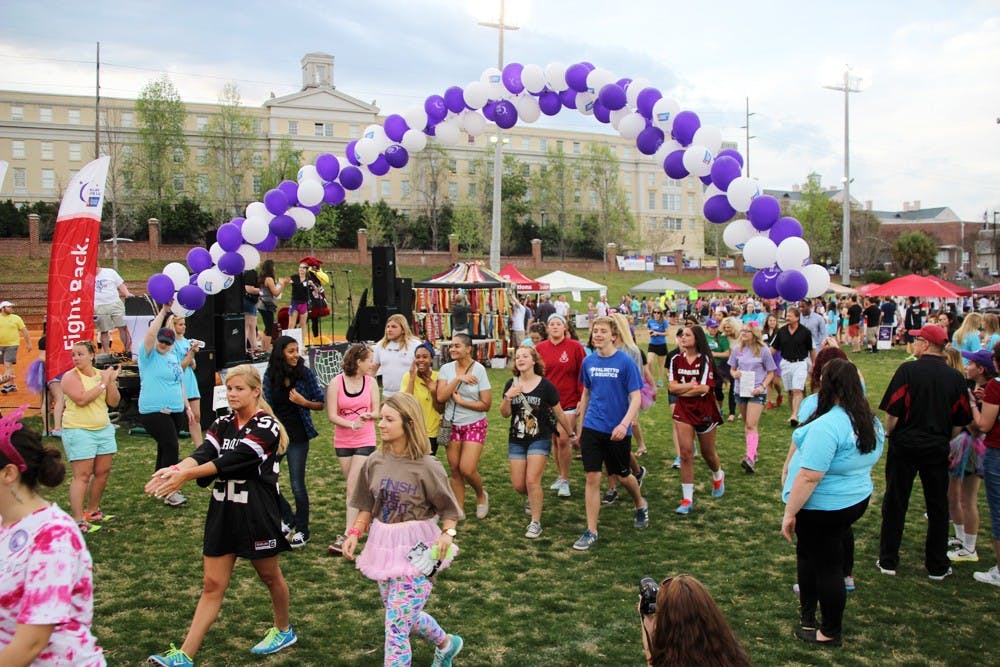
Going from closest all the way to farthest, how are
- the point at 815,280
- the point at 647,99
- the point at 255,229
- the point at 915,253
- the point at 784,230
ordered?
the point at 815,280 < the point at 784,230 < the point at 647,99 < the point at 255,229 < the point at 915,253

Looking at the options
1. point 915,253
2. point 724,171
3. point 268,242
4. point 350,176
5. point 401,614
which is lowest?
point 401,614

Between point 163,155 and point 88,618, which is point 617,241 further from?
point 88,618

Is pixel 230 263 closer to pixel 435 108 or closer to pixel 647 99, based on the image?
pixel 435 108

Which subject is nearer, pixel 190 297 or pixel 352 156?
pixel 190 297

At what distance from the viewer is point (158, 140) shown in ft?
179

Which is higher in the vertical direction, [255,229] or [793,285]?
[255,229]

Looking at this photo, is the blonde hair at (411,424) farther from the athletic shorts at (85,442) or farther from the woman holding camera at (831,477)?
the athletic shorts at (85,442)

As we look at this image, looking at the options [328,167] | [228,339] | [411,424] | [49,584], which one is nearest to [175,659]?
[411,424]

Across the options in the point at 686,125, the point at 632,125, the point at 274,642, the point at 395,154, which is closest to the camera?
the point at 274,642

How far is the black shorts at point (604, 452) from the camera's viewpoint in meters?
6.28

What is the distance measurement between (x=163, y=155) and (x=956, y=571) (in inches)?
2272

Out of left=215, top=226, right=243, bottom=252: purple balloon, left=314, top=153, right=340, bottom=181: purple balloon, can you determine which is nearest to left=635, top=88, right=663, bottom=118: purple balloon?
left=314, top=153, right=340, bottom=181: purple balloon

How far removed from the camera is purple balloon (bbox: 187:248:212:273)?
10.0m

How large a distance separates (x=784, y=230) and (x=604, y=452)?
126 inches
